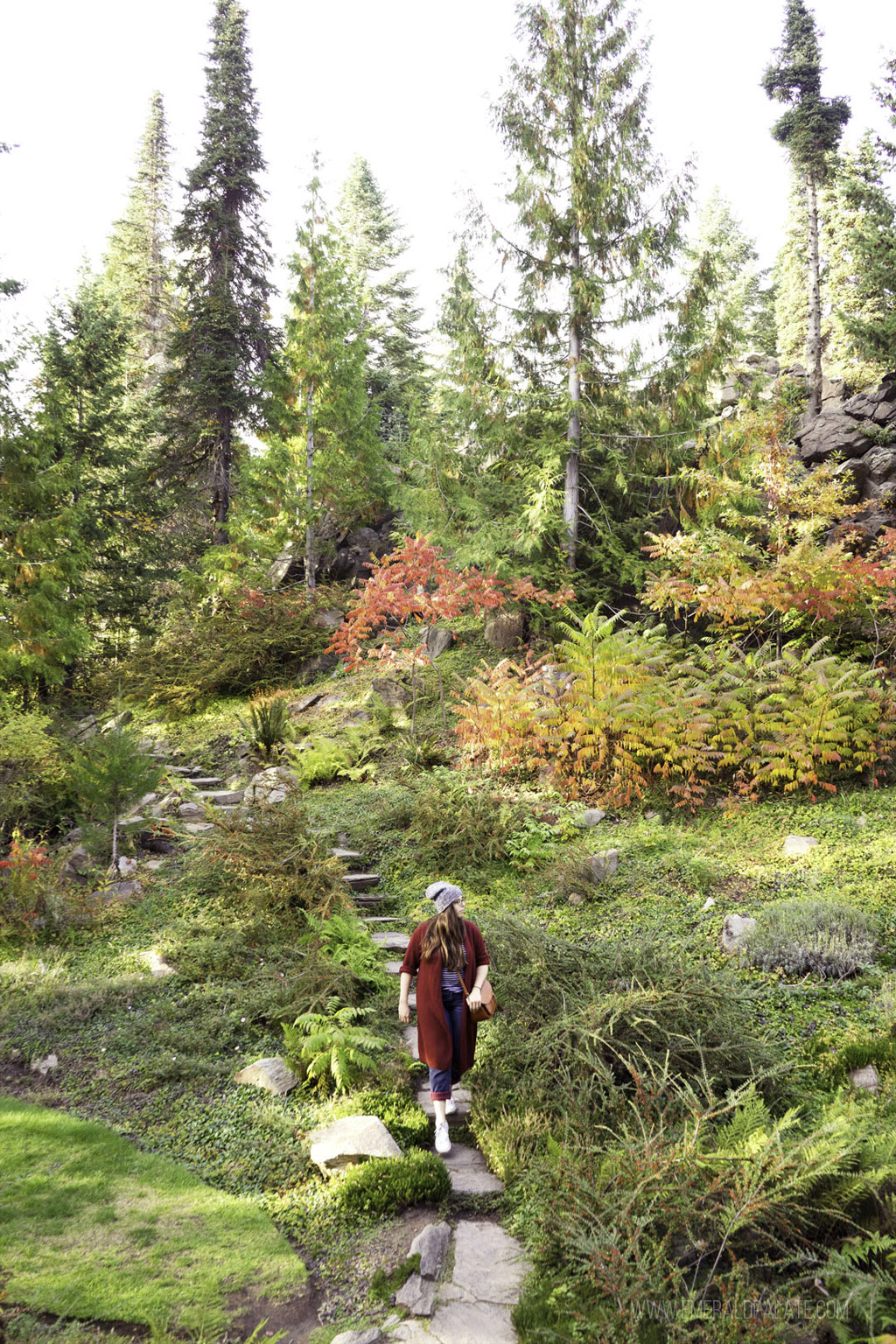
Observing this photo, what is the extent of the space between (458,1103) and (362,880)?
315 centimetres

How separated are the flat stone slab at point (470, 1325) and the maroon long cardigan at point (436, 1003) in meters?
1.32

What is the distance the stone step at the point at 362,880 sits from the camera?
766cm

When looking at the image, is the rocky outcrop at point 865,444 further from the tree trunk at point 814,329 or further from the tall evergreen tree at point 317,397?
the tall evergreen tree at point 317,397

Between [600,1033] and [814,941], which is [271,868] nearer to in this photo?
[600,1033]

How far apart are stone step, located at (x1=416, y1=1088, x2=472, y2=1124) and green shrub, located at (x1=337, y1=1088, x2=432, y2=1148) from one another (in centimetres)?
7

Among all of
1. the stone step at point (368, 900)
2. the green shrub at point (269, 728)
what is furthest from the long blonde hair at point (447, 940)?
the green shrub at point (269, 728)

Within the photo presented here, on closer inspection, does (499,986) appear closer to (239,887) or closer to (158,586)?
(239,887)

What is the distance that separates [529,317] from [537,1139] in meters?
12.4

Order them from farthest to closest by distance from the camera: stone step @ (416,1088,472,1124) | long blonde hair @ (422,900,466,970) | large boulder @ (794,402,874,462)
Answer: large boulder @ (794,402,874,462)
stone step @ (416,1088,472,1124)
long blonde hair @ (422,900,466,970)

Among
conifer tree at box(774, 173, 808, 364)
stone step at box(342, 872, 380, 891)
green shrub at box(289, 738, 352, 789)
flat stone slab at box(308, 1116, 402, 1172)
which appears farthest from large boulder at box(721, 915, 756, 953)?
conifer tree at box(774, 173, 808, 364)

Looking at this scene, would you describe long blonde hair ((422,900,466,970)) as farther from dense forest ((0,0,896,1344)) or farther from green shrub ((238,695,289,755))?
green shrub ((238,695,289,755))

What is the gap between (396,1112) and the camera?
461 centimetres

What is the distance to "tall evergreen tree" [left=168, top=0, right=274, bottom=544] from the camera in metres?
18.6

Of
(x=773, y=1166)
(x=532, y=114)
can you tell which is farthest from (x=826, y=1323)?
(x=532, y=114)
